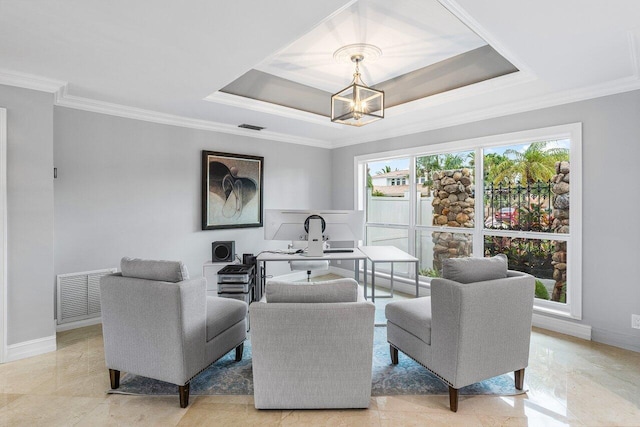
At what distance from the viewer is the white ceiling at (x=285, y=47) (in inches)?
76.6

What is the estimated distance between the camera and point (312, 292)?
6.74ft

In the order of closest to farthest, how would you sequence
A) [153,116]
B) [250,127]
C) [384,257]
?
[384,257]
[153,116]
[250,127]

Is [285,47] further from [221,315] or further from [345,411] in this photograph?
[345,411]

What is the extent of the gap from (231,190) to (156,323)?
2.76 meters

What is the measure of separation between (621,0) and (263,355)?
9.26 feet

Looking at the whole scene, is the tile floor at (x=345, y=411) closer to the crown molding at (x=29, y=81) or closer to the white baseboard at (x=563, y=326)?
the white baseboard at (x=563, y=326)

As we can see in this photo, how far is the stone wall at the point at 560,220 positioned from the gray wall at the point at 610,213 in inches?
9.3

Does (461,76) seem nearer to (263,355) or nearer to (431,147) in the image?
(431,147)

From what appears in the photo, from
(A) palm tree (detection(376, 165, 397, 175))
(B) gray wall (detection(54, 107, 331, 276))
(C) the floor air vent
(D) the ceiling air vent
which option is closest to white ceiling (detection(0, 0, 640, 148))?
(B) gray wall (detection(54, 107, 331, 276))

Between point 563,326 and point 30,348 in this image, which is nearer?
point 30,348

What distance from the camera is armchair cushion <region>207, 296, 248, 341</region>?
8.00 ft

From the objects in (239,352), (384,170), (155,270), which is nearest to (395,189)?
(384,170)

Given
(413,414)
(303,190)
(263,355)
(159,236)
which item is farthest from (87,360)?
(303,190)

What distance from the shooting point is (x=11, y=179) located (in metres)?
2.81
